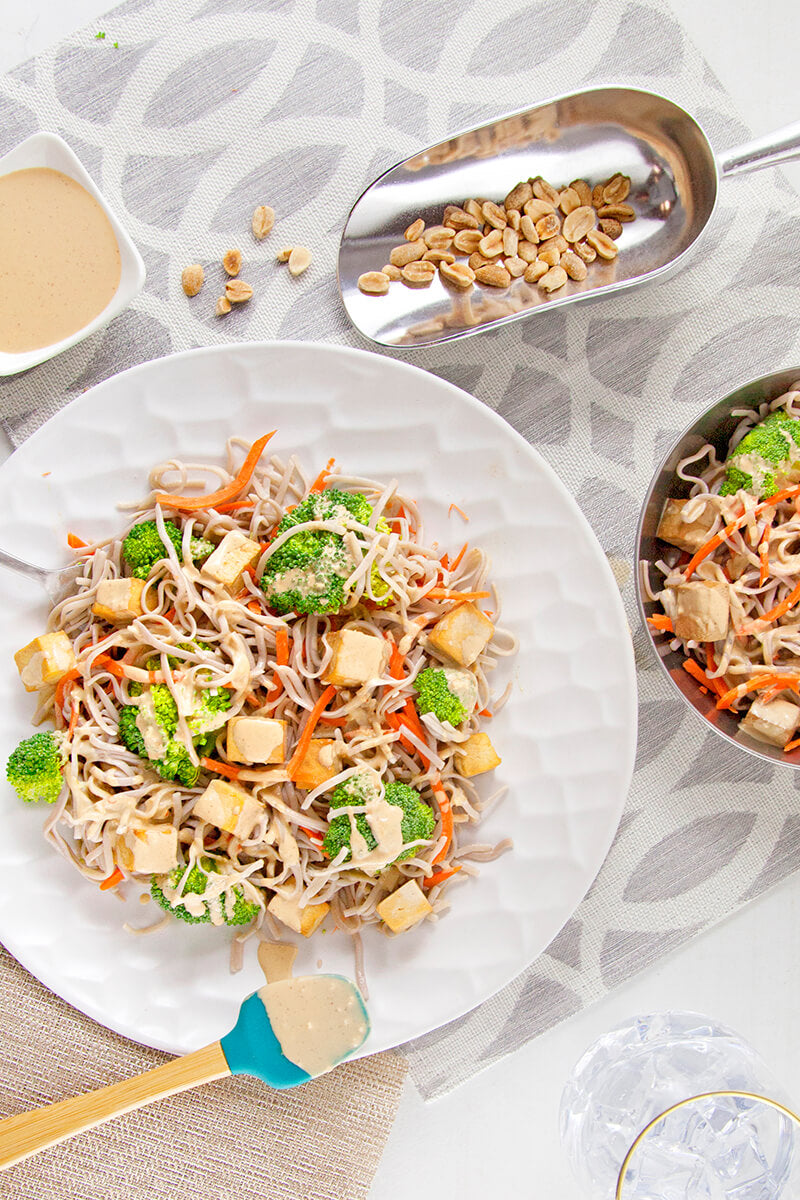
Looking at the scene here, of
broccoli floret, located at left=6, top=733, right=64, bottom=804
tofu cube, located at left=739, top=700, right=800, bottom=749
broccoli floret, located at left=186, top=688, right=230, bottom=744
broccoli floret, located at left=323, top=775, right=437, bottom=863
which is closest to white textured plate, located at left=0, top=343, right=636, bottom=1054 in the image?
broccoli floret, located at left=6, top=733, right=64, bottom=804

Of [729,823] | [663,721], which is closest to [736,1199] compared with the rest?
[729,823]

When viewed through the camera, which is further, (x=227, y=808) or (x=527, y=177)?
(x=527, y=177)

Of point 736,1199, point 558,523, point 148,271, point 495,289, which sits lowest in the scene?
point 736,1199

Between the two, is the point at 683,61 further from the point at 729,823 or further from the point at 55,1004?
the point at 55,1004

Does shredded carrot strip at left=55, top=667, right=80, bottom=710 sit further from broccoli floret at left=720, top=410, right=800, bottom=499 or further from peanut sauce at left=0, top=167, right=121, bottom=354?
broccoli floret at left=720, top=410, right=800, bottom=499

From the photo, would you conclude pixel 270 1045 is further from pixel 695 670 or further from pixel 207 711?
pixel 695 670

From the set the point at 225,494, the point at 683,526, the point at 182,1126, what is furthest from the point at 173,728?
the point at 683,526

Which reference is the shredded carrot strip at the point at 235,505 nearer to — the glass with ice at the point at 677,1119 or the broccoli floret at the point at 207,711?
the broccoli floret at the point at 207,711
